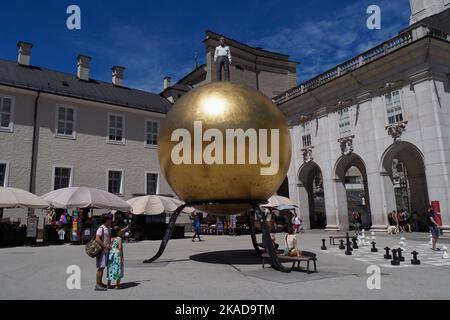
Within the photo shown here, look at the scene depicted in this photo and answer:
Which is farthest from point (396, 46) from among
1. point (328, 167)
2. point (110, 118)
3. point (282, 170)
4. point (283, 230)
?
point (110, 118)

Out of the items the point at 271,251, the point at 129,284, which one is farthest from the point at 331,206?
the point at 129,284

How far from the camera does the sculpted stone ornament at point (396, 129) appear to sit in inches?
923

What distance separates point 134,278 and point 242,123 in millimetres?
4548

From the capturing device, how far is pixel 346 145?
90.9 feet

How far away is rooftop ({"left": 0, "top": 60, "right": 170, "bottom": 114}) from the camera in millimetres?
26281

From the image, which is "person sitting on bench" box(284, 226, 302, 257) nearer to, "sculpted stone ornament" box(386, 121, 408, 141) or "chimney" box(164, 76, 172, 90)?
"sculpted stone ornament" box(386, 121, 408, 141)

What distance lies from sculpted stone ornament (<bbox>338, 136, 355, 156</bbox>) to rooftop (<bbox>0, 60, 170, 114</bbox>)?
15720 mm

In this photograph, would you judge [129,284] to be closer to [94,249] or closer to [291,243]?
[94,249]

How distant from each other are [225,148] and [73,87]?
24540 mm

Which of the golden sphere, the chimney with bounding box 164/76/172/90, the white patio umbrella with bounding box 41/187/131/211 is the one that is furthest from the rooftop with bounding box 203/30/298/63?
the golden sphere

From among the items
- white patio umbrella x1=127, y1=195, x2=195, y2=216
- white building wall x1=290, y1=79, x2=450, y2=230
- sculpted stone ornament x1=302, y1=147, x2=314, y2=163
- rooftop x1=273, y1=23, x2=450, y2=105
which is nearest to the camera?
white patio umbrella x1=127, y1=195, x2=195, y2=216

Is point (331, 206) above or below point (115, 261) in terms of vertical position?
above

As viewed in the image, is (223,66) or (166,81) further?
(166,81)
